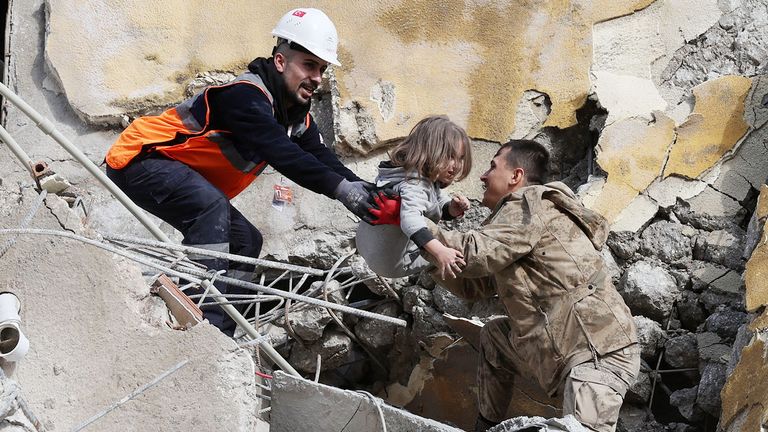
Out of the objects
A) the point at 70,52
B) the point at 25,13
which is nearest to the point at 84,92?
the point at 70,52

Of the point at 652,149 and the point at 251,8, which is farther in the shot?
the point at 251,8

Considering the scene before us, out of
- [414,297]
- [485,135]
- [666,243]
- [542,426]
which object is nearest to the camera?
[542,426]

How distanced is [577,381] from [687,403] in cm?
88

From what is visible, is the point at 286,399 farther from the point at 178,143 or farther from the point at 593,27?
the point at 593,27

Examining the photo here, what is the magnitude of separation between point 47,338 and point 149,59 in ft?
9.23

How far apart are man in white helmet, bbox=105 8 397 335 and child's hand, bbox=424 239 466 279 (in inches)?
22.2

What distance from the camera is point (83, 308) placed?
3.12 meters

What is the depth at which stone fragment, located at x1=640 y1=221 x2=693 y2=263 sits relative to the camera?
4535 millimetres

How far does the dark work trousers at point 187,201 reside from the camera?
3908 millimetres

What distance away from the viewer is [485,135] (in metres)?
5.07

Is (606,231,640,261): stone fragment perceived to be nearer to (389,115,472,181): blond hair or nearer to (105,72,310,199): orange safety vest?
(389,115,472,181): blond hair

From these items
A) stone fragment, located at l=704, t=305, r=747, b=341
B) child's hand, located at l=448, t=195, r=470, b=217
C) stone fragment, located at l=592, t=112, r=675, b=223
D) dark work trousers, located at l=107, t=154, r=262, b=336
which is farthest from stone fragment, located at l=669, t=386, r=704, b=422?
dark work trousers, located at l=107, t=154, r=262, b=336

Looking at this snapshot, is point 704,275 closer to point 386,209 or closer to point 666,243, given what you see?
point 666,243

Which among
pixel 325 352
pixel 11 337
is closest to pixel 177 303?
pixel 11 337
